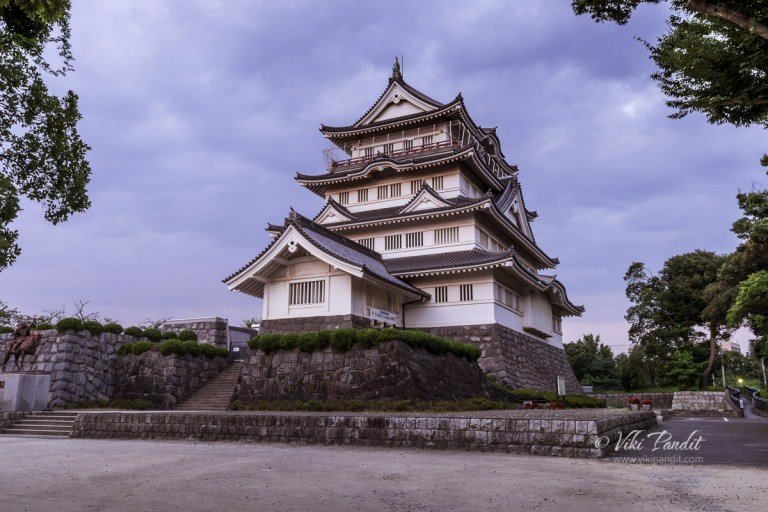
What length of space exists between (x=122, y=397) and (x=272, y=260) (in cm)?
858

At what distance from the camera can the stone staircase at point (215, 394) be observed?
21352 mm

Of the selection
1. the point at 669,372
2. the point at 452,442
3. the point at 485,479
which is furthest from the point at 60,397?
the point at 669,372

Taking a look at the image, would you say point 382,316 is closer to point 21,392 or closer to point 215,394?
point 215,394

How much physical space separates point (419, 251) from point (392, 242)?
190 cm

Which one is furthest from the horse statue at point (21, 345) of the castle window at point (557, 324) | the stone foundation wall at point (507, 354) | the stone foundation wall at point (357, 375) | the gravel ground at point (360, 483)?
the castle window at point (557, 324)

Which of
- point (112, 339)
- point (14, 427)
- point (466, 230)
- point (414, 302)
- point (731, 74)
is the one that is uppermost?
point (466, 230)

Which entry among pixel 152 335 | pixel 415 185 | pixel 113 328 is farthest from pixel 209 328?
pixel 415 185

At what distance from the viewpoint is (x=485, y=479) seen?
769 cm

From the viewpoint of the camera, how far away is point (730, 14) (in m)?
7.79

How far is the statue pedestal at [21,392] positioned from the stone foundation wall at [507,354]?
→ 16.6 meters

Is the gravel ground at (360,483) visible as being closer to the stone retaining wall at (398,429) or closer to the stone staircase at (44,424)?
the stone retaining wall at (398,429)

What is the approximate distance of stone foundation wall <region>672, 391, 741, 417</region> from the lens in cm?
3072

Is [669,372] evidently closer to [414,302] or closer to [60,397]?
[414,302]

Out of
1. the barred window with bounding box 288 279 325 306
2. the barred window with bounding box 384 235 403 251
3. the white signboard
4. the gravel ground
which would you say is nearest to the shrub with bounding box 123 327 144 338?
the barred window with bounding box 288 279 325 306
